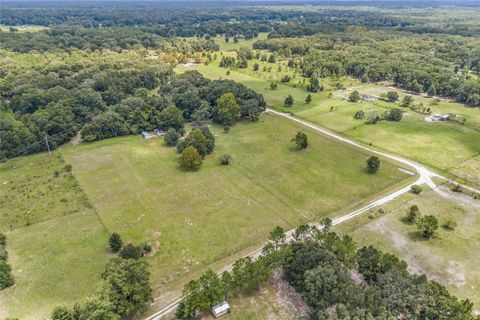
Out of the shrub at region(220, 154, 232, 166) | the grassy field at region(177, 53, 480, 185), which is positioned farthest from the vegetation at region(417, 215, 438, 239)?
the shrub at region(220, 154, 232, 166)

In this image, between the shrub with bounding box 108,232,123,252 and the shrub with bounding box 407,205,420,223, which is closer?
the shrub with bounding box 108,232,123,252

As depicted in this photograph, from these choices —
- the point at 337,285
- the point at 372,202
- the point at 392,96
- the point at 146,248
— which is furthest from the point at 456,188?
the point at 392,96

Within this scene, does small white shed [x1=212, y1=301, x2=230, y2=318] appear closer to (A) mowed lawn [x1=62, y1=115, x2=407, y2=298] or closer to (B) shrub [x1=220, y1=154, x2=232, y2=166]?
(A) mowed lawn [x1=62, y1=115, x2=407, y2=298]

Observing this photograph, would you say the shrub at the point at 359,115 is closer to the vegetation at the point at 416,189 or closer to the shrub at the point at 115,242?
the vegetation at the point at 416,189

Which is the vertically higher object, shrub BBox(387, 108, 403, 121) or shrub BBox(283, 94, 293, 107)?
shrub BBox(387, 108, 403, 121)

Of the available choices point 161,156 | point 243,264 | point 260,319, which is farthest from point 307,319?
point 161,156

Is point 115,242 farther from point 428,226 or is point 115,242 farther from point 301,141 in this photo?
point 301,141

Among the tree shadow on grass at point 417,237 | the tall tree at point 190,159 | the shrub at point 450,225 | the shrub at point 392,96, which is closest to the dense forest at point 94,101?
the tall tree at point 190,159
